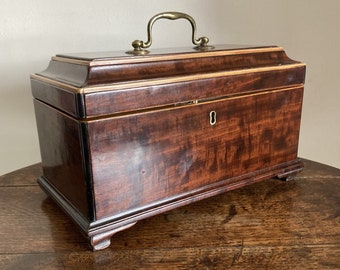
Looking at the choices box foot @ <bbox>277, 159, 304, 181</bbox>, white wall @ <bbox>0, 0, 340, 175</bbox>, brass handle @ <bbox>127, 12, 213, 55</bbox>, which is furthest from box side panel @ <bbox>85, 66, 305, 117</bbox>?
white wall @ <bbox>0, 0, 340, 175</bbox>

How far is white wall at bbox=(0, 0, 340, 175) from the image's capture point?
128 cm

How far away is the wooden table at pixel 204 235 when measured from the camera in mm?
733

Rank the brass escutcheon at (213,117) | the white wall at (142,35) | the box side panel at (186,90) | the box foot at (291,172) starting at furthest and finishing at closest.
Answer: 1. the white wall at (142,35)
2. the box foot at (291,172)
3. the brass escutcheon at (213,117)
4. the box side panel at (186,90)

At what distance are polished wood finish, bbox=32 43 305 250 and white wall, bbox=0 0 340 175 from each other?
1.49 feet

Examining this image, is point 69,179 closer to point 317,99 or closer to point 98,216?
point 98,216

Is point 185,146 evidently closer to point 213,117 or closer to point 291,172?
point 213,117

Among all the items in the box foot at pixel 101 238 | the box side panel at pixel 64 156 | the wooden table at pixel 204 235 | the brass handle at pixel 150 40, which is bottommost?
the wooden table at pixel 204 235

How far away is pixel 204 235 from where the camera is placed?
82 cm

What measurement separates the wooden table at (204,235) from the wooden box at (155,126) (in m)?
0.04

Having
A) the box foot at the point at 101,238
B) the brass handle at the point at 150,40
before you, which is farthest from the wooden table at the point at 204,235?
the brass handle at the point at 150,40

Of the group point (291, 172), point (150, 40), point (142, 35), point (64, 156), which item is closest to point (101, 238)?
point (64, 156)

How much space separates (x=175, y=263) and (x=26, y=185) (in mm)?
537

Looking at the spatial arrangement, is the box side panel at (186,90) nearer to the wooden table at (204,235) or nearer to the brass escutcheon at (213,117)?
the brass escutcheon at (213,117)

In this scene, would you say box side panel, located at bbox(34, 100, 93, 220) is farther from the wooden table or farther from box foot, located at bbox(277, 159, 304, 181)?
box foot, located at bbox(277, 159, 304, 181)
